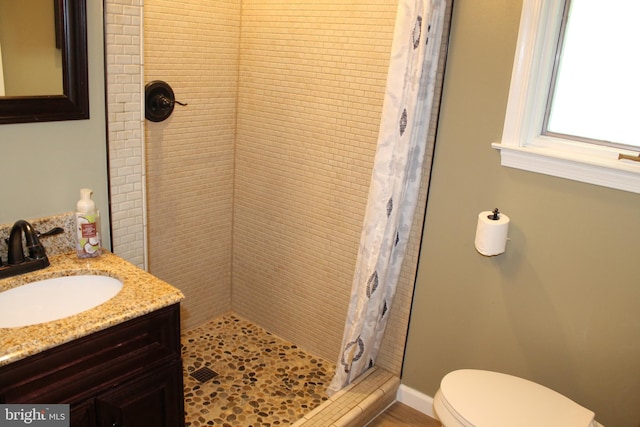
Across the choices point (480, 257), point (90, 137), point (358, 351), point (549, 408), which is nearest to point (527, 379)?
point (549, 408)

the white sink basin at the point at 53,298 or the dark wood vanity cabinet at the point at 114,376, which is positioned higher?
the white sink basin at the point at 53,298

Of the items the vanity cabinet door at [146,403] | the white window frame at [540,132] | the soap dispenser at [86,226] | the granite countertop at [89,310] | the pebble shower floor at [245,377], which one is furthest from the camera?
the pebble shower floor at [245,377]

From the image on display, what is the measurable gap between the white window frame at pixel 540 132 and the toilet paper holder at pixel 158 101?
1366mm

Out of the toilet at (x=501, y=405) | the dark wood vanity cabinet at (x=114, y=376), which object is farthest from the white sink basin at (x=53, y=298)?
the toilet at (x=501, y=405)

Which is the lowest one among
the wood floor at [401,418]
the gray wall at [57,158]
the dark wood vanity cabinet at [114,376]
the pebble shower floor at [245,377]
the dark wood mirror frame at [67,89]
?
the wood floor at [401,418]

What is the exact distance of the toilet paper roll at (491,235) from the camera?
1968 millimetres

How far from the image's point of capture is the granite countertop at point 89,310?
1.34 m

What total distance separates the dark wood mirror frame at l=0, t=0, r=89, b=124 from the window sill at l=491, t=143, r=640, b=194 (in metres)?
1.35

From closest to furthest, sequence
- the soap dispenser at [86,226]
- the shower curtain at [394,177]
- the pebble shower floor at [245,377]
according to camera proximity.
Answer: the soap dispenser at [86,226] < the shower curtain at [394,177] < the pebble shower floor at [245,377]

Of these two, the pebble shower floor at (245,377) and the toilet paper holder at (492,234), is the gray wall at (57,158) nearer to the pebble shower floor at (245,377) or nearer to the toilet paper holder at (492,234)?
the pebble shower floor at (245,377)

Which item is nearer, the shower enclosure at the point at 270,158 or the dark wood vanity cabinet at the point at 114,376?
the dark wood vanity cabinet at the point at 114,376

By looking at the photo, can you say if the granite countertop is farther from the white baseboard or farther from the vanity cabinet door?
the white baseboard

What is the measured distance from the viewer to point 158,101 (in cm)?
243

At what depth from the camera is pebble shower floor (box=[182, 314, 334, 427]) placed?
2.35m
